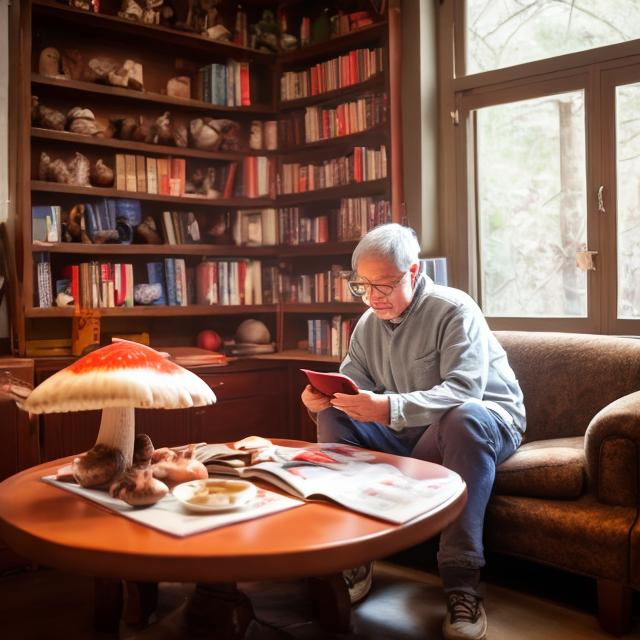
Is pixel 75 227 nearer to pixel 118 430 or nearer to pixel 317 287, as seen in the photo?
pixel 317 287

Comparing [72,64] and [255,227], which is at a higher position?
[72,64]

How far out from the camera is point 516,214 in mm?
3447

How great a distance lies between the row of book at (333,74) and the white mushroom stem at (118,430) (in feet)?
8.13

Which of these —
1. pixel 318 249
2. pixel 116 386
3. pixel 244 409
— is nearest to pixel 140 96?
pixel 318 249

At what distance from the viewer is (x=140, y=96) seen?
11.7ft

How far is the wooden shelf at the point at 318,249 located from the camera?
3.68m

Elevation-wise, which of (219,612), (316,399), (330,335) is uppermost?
(330,335)

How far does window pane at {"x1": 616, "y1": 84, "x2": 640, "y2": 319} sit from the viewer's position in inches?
120

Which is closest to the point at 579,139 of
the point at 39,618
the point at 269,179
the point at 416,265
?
the point at 416,265

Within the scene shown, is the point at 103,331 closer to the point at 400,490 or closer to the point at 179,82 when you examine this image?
the point at 179,82

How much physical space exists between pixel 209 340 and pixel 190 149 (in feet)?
3.13

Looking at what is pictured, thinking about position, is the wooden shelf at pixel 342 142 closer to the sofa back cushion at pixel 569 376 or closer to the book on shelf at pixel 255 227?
the book on shelf at pixel 255 227

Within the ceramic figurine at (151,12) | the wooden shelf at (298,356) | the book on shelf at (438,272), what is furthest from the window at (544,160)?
the ceramic figurine at (151,12)

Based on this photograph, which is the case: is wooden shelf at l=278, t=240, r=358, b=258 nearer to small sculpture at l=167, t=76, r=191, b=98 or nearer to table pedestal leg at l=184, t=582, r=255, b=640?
small sculpture at l=167, t=76, r=191, b=98
